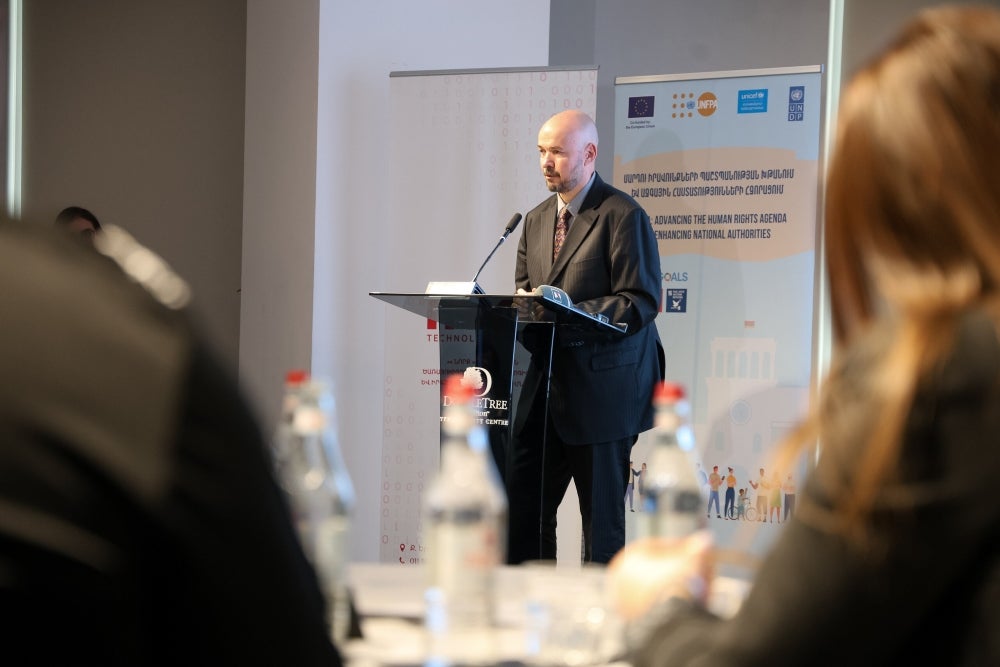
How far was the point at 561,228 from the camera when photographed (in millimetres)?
4234

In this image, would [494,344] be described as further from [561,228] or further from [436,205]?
[436,205]

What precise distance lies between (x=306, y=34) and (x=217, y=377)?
5181 mm

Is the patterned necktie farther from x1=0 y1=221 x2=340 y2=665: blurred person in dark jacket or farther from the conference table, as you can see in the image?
x1=0 y1=221 x2=340 y2=665: blurred person in dark jacket

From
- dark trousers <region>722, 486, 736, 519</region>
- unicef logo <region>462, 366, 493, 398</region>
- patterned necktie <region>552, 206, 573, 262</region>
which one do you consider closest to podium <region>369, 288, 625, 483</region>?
unicef logo <region>462, 366, 493, 398</region>

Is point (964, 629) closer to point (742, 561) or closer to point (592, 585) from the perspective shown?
point (742, 561)

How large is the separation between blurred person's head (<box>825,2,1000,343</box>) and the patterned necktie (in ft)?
10.5

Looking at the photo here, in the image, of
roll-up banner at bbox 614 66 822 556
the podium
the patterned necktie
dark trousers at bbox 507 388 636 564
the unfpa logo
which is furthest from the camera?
the unfpa logo

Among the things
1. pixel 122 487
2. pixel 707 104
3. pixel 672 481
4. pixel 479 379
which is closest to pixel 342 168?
pixel 707 104

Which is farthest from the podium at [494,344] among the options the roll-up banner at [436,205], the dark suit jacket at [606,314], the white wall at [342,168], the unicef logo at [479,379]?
the white wall at [342,168]

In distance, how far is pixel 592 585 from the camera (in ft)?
4.82

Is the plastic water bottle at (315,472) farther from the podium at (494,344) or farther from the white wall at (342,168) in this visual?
the white wall at (342,168)

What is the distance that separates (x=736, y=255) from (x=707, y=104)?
73 centimetres

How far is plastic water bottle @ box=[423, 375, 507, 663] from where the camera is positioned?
1367mm

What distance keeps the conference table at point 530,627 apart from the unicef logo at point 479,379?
80.3 inches
